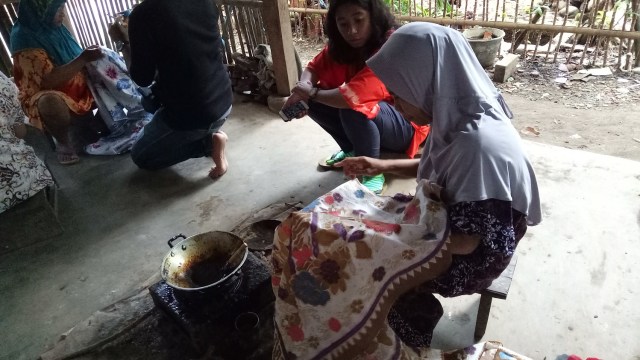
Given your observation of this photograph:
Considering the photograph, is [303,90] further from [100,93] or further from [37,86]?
[37,86]

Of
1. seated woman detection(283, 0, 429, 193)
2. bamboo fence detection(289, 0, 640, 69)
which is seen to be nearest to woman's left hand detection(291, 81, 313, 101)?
seated woman detection(283, 0, 429, 193)

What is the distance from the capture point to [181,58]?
2.71m

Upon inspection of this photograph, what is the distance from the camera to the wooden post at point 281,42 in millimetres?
3674

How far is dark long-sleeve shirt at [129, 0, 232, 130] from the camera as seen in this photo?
101 inches

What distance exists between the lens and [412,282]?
4.48 feet

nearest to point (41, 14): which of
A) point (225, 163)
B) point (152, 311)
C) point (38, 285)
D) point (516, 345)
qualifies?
point (225, 163)

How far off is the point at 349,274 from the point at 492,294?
0.61 metres

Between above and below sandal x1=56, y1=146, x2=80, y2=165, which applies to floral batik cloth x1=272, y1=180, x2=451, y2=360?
above

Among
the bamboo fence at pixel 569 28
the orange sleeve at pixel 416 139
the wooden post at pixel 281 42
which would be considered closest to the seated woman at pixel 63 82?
the wooden post at pixel 281 42

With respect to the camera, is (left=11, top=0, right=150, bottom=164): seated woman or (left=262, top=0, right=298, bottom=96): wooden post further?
(left=262, top=0, right=298, bottom=96): wooden post

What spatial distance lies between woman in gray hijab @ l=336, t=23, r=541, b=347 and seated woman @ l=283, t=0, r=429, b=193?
3.45ft

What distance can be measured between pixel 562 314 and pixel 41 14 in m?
3.84

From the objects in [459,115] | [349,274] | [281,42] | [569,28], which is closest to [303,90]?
[281,42]

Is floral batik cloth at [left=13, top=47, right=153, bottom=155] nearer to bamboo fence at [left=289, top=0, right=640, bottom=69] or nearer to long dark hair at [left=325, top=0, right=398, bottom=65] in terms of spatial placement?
long dark hair at [left=325, top=0, right=398, bottom=65]
